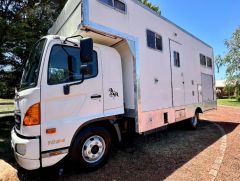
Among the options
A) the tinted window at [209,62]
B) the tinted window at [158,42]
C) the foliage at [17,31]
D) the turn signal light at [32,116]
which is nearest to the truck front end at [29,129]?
the turn signal light at [32,116]

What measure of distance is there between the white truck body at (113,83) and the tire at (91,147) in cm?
18

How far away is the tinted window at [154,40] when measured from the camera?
19.6 ft

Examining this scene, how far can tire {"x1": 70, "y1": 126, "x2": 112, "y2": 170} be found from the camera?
435cm

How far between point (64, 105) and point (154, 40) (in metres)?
3.25

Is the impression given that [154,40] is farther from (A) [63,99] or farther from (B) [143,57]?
(A) [63,99]

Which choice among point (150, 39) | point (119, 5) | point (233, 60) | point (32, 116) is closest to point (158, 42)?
point (150, 39)

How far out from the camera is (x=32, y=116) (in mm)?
3842

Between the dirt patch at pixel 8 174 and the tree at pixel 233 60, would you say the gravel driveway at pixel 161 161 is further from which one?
the tree at pixel 233 60

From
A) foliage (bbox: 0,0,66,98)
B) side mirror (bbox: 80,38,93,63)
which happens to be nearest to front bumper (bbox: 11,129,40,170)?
side mirror (bbox: 80,38,93,63)

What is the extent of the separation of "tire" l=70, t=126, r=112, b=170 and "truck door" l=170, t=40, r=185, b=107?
2892 millimetres

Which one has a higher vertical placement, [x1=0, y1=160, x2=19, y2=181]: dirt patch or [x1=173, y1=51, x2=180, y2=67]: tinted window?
[x1=173, y1=51, x2=180, y2=67]: tinted window

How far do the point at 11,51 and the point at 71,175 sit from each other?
6.69m

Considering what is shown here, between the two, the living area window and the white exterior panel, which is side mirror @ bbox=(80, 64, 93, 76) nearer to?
the white exterior panel

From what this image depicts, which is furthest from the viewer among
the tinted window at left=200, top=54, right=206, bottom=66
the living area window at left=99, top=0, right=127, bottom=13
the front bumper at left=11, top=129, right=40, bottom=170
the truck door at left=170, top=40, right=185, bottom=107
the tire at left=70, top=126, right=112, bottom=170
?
the tinted window at left=200, top=54, right=206, bottom=66
